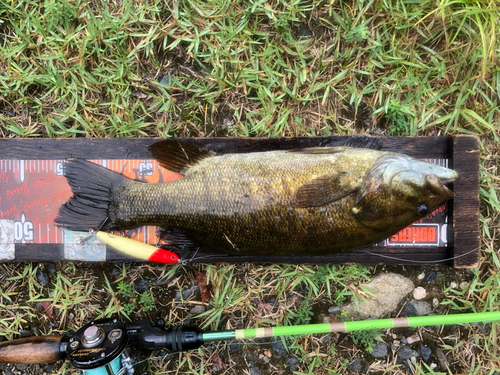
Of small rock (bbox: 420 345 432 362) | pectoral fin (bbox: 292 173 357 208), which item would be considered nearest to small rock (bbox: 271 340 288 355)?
small rock (bbox: 420 345 432 362)

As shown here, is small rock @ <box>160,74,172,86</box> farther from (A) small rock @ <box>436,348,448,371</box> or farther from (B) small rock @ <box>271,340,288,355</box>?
(A) small rock @ <box>436,348,448,371</box>

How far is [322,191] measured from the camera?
2.38 metres

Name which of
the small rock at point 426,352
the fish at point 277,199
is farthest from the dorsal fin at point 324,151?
the small rock at point 426,352

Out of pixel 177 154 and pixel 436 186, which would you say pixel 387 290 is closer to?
pixel 436 186

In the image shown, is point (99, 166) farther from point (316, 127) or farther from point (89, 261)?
point (316, 127)

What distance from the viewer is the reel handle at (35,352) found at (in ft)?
9.12

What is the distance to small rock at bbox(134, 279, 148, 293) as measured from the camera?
3.11m

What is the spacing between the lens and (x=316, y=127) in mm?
3016

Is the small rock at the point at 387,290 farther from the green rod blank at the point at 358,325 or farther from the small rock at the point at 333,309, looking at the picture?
the green rod blank at the point at 358,325

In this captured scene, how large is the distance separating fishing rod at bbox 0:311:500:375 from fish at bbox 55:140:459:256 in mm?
690

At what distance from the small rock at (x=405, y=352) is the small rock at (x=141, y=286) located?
2426 mm

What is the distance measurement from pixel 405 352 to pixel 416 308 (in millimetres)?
428

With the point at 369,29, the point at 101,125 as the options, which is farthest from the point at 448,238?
the point at 101,125

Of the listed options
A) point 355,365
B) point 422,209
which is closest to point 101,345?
point 355,365
